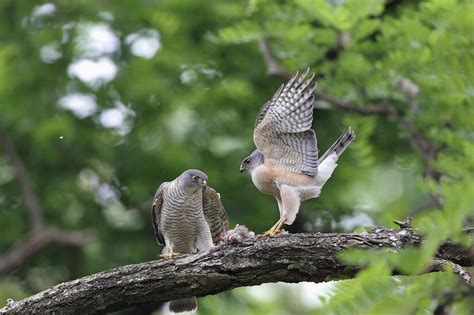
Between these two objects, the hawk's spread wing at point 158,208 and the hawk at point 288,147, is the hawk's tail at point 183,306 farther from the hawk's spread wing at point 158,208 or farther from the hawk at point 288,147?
the hawk at point 288,147

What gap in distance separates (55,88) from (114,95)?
0.78 meters

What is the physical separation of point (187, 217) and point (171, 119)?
429 centimetres

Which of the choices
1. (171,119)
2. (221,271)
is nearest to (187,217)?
(221,271)

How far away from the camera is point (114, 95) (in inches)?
431

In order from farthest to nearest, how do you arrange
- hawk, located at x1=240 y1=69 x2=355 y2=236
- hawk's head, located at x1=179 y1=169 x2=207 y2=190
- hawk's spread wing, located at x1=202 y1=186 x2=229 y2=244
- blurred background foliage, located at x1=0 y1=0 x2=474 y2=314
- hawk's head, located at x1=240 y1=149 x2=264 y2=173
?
1. blurred background foliage, located at x1=0 y1=0 x2=474 y2=314
2. hawk's spread wing, located at x1=202 y1=186 x2=229 y2=244
3. hawk's head, located at x1=179 y1=169 x2=207 y2=190
4. hawk's head, located at x1=240 y1=149 x2=264 y2=173
5. hawk, located at x1=240 y1=69 x2=355 y2=236

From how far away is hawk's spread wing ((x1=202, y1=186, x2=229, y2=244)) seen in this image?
7.21 m

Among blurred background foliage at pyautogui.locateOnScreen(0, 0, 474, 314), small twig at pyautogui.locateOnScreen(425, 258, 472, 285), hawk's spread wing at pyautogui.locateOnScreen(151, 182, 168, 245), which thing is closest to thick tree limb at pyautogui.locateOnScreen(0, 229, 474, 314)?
small twig at pyautogui.locateOnScreen(425, 258, 472, 285)

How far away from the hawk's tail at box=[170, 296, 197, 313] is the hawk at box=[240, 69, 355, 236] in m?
1.45

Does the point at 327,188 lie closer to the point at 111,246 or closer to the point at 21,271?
the point at 111,246

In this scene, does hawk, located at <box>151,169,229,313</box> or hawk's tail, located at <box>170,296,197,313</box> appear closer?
hawk, located at <box>151,169,229,313</box>

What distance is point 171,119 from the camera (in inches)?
435

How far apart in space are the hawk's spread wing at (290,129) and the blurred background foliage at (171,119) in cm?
205

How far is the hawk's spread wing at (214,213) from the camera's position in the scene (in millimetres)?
7207

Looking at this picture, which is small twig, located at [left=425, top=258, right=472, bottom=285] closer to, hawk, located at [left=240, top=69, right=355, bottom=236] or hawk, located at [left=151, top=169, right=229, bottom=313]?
hawk, located at [left=240, top=69, right=355, bottom=236]
